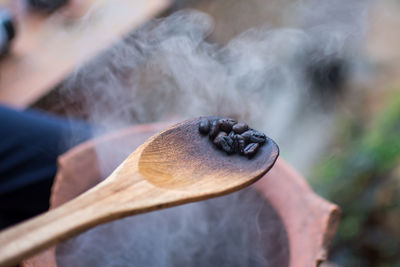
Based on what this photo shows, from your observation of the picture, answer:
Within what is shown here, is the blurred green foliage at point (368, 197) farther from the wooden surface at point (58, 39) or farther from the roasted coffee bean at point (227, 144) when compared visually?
the wooden surface at point (58, 39)

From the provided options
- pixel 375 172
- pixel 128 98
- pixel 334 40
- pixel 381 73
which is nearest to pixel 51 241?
pixel 128 98

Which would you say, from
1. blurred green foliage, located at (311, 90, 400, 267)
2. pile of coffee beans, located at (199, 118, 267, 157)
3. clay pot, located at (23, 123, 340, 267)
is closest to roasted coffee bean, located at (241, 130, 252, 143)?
pile of coffee beans, located at (199, 118, 267, 157)

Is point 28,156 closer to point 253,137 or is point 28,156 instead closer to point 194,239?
point 194,239

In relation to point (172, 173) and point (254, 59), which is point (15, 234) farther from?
point (254, 59)

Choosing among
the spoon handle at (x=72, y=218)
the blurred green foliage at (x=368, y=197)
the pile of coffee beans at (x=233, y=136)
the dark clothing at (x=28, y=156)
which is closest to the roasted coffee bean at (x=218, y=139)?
the pile of coffee beans at (x=233, y=136)

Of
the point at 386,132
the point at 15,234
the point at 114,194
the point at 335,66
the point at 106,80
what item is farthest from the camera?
the point at 335,66

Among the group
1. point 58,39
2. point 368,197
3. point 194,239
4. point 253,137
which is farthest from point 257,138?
point 58,39

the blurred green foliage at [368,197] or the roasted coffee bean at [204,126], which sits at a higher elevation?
the roasted coffee bean at [204,126]
